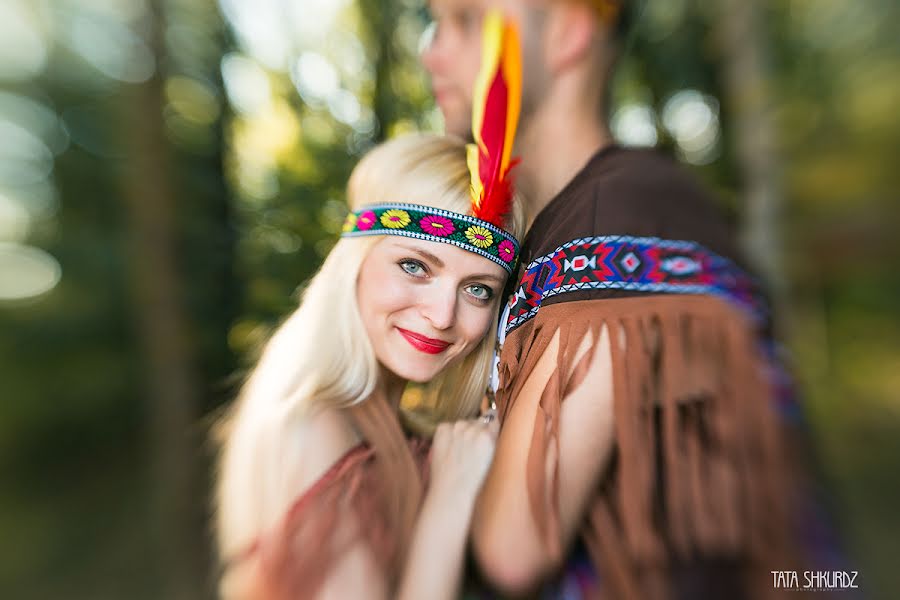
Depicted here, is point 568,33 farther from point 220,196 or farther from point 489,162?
point 220,196

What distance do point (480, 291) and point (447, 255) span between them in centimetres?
5

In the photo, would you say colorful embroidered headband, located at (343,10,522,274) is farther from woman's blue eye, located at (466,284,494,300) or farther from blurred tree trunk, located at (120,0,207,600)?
blurred tree trunk, located at (120,0,207,600)

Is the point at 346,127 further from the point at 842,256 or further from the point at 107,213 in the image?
the point at 842,256

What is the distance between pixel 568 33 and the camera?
1.79 feet

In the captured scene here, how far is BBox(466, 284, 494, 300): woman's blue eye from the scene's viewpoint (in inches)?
20.9

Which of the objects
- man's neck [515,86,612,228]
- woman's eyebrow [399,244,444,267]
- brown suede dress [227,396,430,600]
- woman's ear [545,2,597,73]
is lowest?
brown suede dress [227,396,430,600]

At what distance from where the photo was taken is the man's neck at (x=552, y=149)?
552 millimetres

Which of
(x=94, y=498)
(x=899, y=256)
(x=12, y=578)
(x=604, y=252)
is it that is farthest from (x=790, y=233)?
(x=12, y=578)

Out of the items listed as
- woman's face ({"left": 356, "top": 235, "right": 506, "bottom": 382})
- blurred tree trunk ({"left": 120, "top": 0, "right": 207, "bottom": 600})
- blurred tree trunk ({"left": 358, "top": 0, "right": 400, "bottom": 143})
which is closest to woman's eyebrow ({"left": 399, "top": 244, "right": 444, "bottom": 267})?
woman's face ({"left": 356, "top": 235, "right": 506, "bottom": 382})

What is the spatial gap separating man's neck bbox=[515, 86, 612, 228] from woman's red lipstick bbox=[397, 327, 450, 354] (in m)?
0.16

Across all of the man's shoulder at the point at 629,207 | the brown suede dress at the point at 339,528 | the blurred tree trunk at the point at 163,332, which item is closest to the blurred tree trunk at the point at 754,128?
the man's shoulder at the point at 629,207

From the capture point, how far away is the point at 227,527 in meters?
0.55

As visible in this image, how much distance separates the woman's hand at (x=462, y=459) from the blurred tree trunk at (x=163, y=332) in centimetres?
40

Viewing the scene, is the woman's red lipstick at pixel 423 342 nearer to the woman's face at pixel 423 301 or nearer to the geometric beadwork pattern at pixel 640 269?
the woman's face at pixel 423 301
